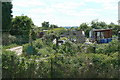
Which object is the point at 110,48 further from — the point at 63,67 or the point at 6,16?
the point at 6,16

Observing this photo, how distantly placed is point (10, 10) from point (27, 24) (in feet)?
8.83

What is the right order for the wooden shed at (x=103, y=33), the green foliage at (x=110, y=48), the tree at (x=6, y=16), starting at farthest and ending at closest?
the tree at (x=6, y=16), the wooden shed at (x=103, y=33), the green foliage at (x=110, y=48)

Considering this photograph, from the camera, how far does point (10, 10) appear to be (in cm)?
2225

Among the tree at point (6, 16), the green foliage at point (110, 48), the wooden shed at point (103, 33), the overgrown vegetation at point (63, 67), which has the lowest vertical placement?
the overgrown vegetation at point (63, 67)

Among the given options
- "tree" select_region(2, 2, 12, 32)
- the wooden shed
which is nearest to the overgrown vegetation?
the wooden shed

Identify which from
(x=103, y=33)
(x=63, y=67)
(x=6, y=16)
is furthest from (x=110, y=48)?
(x=6, y=16)

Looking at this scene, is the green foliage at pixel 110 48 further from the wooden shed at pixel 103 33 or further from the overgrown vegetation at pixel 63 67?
the wooden shed at pixel 103 33

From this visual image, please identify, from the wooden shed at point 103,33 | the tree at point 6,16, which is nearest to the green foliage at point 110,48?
the wooden shed at point 103,33

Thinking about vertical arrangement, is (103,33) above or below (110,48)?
above

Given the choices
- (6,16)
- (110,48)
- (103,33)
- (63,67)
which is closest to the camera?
(63,67)

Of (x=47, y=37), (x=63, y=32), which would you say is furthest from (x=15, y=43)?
(x=63, y=32)

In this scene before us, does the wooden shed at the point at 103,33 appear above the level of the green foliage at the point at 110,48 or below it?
above

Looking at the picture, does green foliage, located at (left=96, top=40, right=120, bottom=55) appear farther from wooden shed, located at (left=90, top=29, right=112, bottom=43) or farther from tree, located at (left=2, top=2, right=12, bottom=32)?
tree, located at (left=2, top=2, right=12, bottom=32)

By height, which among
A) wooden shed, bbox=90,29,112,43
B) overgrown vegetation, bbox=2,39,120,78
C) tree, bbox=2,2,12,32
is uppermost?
tree, bbox=2,2,12,32
